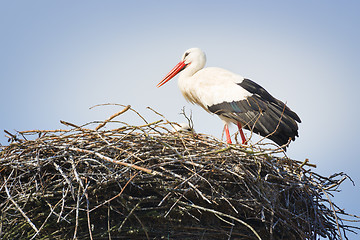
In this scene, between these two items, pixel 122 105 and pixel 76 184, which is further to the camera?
pixel 122 105

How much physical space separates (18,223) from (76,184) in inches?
16.7

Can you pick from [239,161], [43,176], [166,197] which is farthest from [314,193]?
[43,176]

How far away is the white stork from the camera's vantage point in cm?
514

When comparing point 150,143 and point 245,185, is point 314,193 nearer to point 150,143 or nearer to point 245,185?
point 245,185

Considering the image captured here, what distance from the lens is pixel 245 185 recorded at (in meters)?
3.47

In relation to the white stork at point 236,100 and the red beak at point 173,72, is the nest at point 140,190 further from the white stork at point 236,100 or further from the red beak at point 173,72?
the red beak at point 173,72

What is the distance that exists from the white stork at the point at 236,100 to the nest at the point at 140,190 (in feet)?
4.46

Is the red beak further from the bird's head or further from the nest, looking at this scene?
the nest

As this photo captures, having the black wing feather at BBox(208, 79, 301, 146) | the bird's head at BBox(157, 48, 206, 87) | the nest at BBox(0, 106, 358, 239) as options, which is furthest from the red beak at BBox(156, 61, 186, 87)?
the nest at BBox(0, 106, 358, 239)

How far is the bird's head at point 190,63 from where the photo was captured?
20.1ft

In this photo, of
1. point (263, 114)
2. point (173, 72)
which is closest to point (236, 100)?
point (263, 114)

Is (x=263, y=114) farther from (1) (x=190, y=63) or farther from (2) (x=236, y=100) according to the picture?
(1) (x=190, y=63)

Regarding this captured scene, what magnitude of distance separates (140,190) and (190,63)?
116 inches

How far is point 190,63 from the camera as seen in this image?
6.20 m
